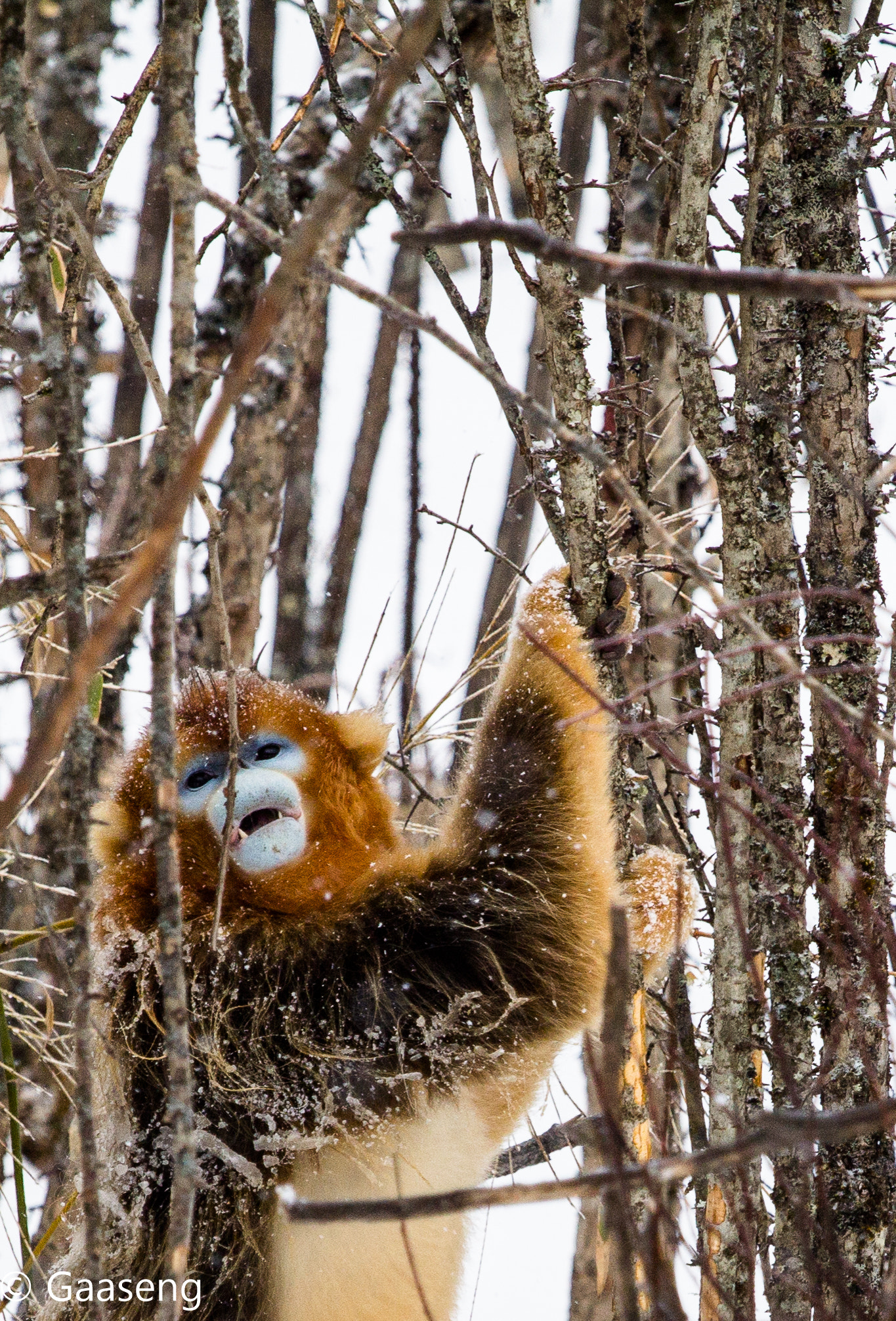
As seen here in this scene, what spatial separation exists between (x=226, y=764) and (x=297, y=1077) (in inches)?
27.6

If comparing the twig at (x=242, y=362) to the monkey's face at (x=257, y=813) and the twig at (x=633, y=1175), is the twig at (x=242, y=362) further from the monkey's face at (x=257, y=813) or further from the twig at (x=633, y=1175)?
the monkey's face at (x=257, y=813)

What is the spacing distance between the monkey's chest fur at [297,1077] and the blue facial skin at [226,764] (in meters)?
0.29

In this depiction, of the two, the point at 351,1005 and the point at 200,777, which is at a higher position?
the point at 200,777

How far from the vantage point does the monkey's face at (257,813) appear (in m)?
2.71

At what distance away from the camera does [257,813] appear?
2756mm

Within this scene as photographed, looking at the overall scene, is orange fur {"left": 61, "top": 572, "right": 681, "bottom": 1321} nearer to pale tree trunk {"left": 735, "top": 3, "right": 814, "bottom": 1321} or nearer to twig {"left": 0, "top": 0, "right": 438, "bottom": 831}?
pale tree trunk {"left": 735, "top": 3, "right": 814, "bottom": 1321}

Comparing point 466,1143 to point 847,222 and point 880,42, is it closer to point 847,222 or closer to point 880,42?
point 847,222

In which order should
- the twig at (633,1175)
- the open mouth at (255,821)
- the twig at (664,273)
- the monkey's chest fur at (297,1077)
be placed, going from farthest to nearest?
the open mouth at (255,821) < the monkey's chest fur at (297,1077) < the twig at (664,273) < the twig at (633,1175)

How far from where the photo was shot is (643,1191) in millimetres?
2246

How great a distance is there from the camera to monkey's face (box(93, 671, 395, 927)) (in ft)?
8.87

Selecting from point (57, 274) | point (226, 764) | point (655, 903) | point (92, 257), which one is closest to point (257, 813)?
point (226, 764)

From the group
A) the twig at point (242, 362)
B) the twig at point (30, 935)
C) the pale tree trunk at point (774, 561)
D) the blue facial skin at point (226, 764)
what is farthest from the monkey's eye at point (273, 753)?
the twig at point (242, 362)

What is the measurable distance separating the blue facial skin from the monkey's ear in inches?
7.3

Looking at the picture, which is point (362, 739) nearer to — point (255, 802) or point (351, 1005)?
point (255, 802)
